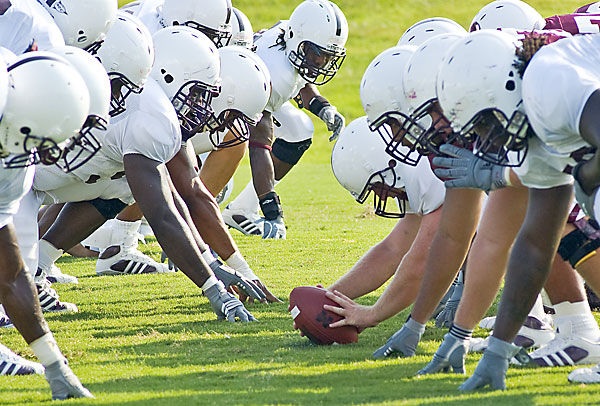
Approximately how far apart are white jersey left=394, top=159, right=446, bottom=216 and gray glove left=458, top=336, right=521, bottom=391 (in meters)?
1.17

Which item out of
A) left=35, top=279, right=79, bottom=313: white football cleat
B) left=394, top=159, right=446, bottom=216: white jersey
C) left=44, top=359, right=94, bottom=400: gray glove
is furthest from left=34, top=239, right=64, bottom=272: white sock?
left=394, top=159, right=446, bottom=216: white jersey

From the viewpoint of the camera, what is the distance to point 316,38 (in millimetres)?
7789

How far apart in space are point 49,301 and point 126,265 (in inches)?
60.2

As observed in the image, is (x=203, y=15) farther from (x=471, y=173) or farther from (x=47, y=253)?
(x=471, y=173)

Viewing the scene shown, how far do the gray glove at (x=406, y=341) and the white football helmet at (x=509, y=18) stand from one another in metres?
2.06

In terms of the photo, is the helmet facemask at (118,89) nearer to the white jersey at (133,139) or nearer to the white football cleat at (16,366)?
the white jersey at (133,139)

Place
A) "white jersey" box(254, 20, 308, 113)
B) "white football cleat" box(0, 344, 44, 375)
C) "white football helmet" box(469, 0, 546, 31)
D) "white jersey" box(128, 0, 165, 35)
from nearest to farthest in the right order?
1. "white football cleat" box(0, 344, 44, 375)
2. "white football helmet" box(469, 0, 546, 31)
3. "white jersey" box(128, 0, 165, 35)
4. "white jersey" box(254, 20, 308, 113)

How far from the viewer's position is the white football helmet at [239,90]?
5.96 meters

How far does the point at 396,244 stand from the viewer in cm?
513

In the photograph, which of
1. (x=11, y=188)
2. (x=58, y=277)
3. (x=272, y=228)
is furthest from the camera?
(x=272, y=228)

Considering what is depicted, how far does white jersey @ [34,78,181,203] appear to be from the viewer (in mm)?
5203

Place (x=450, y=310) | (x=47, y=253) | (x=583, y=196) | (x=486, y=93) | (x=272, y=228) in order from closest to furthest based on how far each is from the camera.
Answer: (x=583, y=196) → (x=486, y=93) → (x=450, y=310) → (x=47, y=253) → (x=272, y=228)

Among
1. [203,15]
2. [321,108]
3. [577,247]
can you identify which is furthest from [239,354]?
[321,108]

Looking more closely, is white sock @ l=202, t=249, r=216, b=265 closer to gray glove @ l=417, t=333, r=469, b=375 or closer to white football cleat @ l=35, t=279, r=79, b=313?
white football cleat @ l=35, t=279, r=79, b=313
